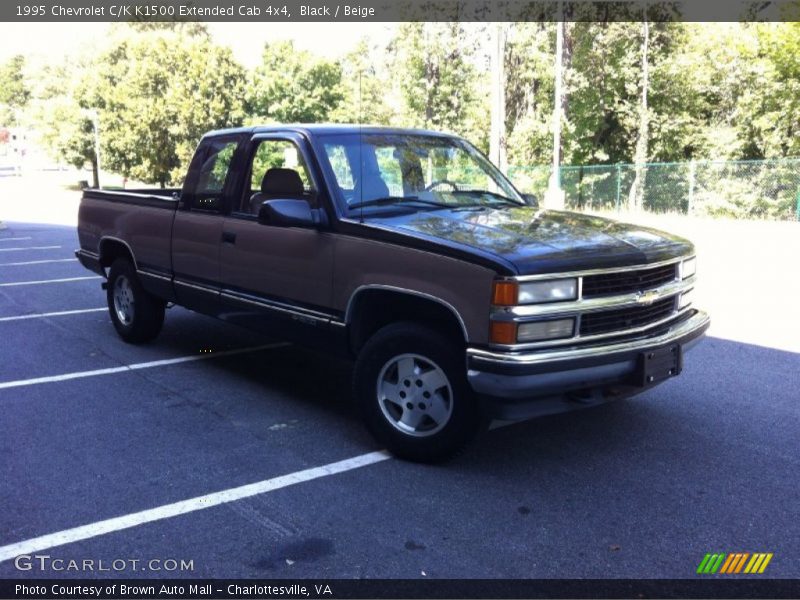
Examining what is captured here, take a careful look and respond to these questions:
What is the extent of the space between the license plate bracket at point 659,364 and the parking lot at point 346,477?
0.55 m

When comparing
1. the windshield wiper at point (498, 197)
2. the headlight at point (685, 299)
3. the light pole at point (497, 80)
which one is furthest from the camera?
the light pole at point (497, 80)

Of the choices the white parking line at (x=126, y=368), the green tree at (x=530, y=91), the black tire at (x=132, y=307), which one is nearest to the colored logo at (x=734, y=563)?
the white parking line at (x=126, y=368)

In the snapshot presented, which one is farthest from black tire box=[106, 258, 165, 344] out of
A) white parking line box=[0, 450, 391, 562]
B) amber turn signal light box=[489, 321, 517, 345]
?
amber turn signal light box=[489, 321, 517, 345]

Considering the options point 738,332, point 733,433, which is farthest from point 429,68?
point 733,433

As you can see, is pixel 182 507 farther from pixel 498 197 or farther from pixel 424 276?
pixel 498 197

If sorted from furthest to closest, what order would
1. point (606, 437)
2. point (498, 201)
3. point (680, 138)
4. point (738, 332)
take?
1. point (680, 138)
2. point (738, 332)
3. point (498, 201)
4. point (606, 437)

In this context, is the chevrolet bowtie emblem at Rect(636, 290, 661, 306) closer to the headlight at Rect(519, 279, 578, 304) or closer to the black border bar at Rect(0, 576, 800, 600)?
the headlight at Rect(519, 279, 578, 304)

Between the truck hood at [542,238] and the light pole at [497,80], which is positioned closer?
the truck hood at [542,238]

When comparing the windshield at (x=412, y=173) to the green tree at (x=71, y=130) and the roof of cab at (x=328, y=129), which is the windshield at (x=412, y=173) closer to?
the roof of cab at (x=328, y=129)

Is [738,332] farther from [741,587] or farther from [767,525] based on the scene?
[741,587]

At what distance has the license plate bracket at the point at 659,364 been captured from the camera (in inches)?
161

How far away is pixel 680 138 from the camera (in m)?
33.2

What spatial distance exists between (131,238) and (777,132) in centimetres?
2928

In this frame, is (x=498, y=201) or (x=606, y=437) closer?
→ (x=606, y=437)
